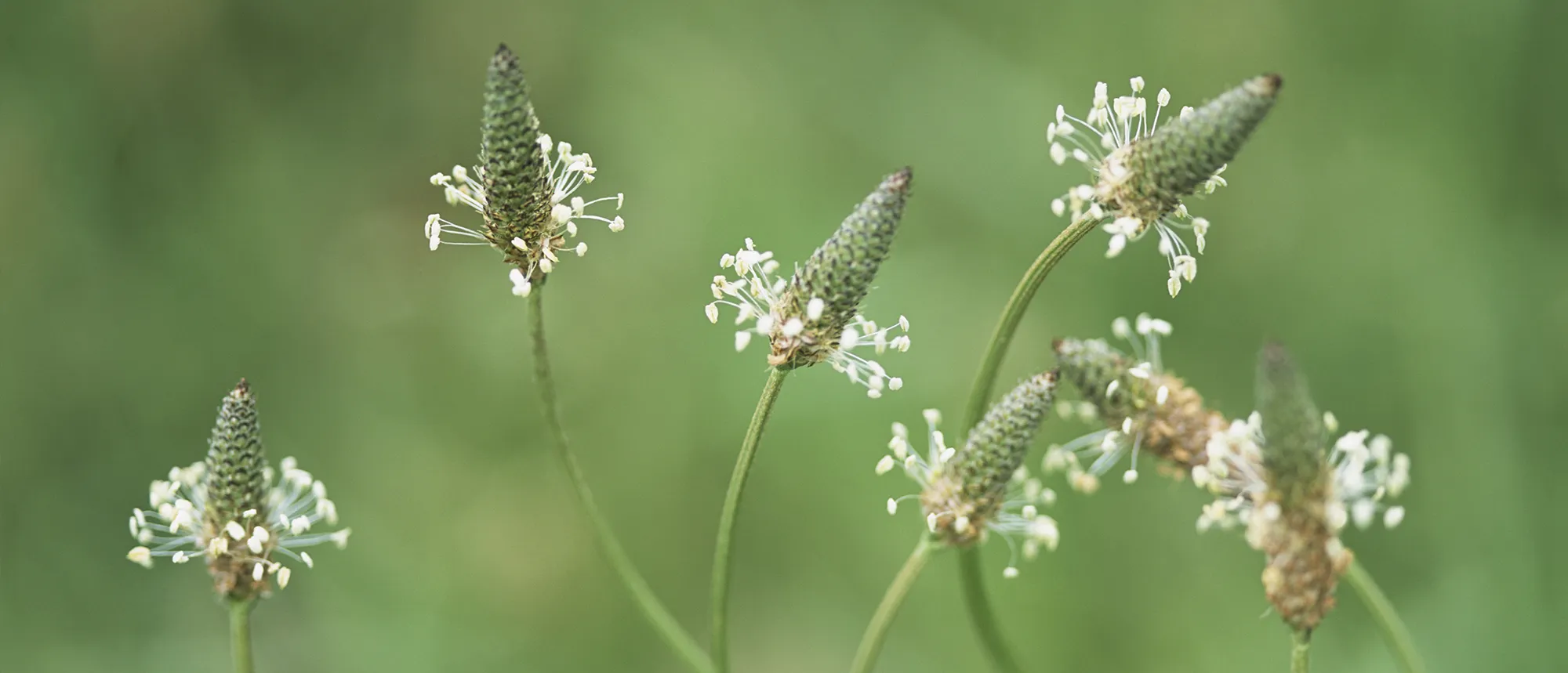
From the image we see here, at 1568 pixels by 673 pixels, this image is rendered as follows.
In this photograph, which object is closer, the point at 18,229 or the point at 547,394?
the point at 547,394

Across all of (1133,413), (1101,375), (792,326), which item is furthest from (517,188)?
(1133,413)

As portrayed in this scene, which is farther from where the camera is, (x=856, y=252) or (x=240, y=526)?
(x=240, y=526)

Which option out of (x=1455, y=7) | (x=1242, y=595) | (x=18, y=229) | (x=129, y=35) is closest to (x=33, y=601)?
(x=18, y=229)

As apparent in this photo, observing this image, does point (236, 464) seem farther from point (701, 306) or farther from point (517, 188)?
point (701, 306)

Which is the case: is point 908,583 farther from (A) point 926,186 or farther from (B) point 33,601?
(B) point 33,601

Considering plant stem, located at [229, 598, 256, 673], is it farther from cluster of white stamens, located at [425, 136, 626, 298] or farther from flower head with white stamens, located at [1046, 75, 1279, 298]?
flower head with white stamens, located at [1046, 75, 1279, 298]

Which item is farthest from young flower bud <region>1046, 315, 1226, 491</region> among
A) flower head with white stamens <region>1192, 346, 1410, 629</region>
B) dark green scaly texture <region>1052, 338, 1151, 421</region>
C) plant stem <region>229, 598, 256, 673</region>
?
plant stem <region>229, 598, 256, 673</region>

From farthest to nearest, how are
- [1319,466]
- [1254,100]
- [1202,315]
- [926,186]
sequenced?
[926,186], [1202,315], [1319,466], [1254,100]

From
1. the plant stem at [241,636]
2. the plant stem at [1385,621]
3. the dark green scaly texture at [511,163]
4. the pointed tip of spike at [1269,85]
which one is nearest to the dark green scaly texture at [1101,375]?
the plant stem at [1385,621]
